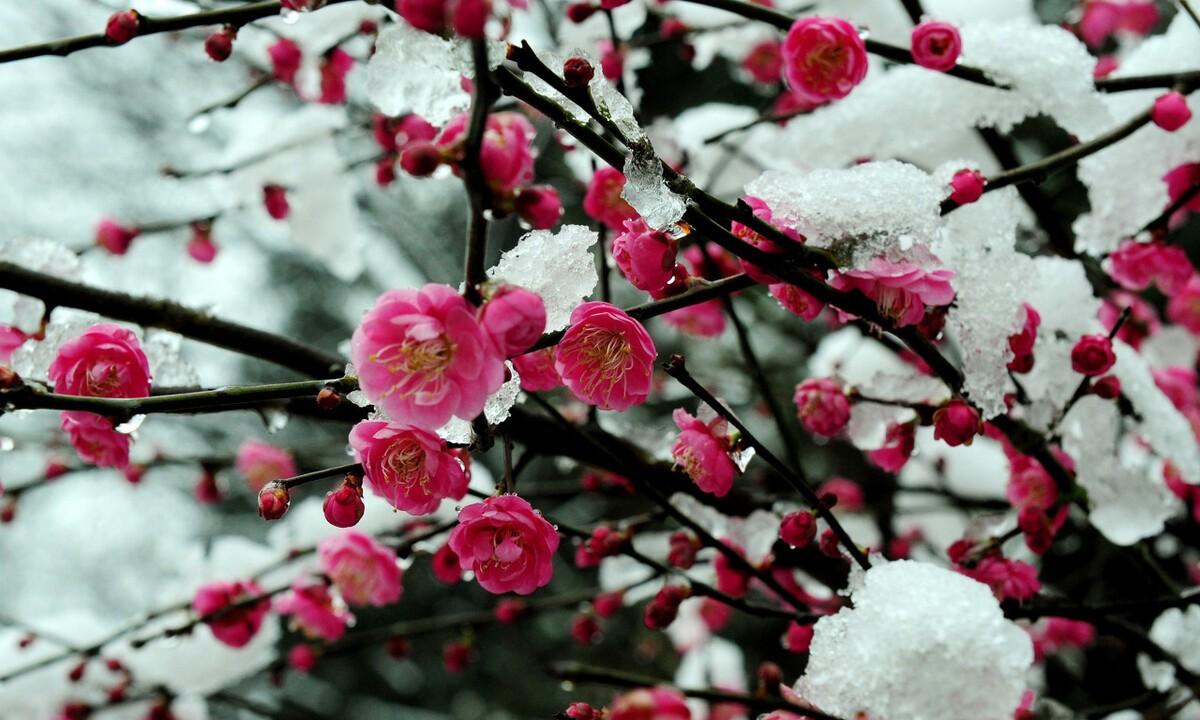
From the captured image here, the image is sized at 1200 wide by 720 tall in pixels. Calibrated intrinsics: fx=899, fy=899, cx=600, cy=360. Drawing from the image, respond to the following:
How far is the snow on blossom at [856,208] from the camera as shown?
2.93 feet

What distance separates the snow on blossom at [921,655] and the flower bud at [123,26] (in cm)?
101

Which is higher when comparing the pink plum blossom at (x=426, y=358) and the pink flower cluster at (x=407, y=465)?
the pink plum blossom at (x=426, y=358)

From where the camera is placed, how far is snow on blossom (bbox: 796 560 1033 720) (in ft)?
2.61

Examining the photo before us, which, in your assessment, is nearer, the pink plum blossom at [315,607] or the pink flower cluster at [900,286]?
the pink flower cluster at [900,286]

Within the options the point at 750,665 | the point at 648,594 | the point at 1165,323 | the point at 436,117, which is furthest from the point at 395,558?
the point at 1165,323

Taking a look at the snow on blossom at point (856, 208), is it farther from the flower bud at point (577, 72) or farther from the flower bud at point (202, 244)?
the flower bud at point (202, 244)

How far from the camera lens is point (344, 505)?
0.87 metres

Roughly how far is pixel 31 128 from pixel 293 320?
1825 millimetres

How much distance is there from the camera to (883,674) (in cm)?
82

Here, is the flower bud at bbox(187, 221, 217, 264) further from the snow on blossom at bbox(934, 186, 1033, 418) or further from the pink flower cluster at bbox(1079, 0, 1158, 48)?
the pink flower cluster at bbox(1079, 0, 1158, 48)

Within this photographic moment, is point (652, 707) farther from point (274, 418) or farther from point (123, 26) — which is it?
point (123, 26)

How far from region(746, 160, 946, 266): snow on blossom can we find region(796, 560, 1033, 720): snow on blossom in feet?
1.08

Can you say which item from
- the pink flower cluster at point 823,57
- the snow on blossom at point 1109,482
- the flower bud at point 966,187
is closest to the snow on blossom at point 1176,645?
the snow on blossom at point 1109,482

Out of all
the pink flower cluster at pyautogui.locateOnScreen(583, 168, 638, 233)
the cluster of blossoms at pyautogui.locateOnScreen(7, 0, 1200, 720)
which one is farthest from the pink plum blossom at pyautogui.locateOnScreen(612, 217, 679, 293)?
the pink flower cluster at pyautogui.locateOnScreen(583, 168, 638, 233)
